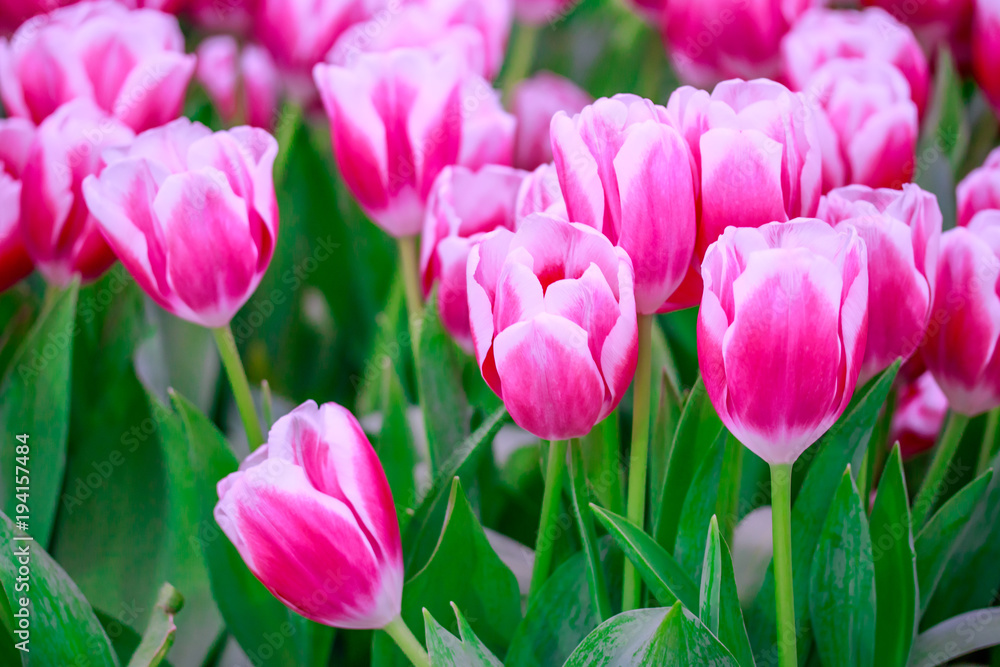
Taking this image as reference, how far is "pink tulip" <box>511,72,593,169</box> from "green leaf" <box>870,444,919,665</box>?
0.51 metres

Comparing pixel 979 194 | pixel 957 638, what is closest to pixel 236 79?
pixel 979 194

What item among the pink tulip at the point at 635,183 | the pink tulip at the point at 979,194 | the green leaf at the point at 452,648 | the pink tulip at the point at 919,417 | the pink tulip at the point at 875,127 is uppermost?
the pink tulip at the point at 635,183

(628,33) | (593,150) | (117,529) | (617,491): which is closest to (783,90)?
(593,150)

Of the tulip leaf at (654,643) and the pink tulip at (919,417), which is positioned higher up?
the tulip leaf at (654,643)

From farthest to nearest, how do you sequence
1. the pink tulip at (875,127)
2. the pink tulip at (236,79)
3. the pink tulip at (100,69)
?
the pink tulip at (236,79) < the pink tulip at (100,69) < the pink tulip at (875,127)

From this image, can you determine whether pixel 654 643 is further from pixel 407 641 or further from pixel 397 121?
pixel 397 121

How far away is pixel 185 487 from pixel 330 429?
0.17 metres

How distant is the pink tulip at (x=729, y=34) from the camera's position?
83 centimetres

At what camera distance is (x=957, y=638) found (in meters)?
0.48

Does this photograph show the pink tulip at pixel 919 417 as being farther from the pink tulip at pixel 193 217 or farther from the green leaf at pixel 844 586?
the pink tulip at pixel 193 217

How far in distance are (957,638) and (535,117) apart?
0.60m

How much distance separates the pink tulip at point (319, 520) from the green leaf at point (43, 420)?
221 millimetres

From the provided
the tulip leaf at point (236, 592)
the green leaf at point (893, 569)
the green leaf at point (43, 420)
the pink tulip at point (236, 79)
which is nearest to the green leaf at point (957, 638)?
the green leaf at point (893, 569)

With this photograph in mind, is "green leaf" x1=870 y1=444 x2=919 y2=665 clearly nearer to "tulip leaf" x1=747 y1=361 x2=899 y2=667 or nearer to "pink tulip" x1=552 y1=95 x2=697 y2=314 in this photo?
"tulip leaf" x1=747 y1=361 x2=899 y2=667
